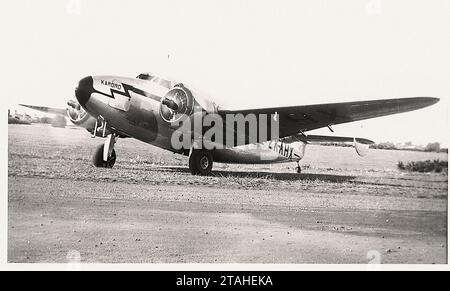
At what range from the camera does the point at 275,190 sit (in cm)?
1014

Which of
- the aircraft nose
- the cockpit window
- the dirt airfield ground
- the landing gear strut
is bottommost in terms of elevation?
the dirt airfield ground

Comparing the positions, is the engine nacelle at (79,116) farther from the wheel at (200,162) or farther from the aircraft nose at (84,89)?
the wheel at (200,162)

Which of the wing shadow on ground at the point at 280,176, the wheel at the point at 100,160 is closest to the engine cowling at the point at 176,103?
the wing shadow on ground at the point at 280,176

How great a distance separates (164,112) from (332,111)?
11.4 ft

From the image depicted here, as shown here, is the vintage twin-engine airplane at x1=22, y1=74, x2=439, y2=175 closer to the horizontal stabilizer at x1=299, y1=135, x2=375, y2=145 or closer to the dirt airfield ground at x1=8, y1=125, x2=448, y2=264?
the horizontal stabilizer at x1=299, y1=135, x2=375, y2=145

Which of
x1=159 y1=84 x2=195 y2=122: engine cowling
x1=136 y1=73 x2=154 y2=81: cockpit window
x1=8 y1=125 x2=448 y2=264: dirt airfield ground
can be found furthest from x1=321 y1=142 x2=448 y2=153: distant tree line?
x1=136 y1=73 x2=154 y2=81: cockpit window

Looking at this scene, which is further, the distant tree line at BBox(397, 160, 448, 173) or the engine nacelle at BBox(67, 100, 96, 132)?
the engine nacelle at BBox(67, 100, 96, 132)

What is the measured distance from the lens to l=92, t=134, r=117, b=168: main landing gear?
10.0 m

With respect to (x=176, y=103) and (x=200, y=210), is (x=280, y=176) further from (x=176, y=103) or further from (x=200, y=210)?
(x=176, y=103)

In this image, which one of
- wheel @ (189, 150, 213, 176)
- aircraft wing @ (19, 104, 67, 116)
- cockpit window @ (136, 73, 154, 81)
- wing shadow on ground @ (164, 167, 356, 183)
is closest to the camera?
aircraft wing @ (19, 104, 67, 116)

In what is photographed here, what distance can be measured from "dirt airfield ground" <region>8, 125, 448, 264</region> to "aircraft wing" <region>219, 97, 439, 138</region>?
2.57 ft

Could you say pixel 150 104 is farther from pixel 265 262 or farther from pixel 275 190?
pixel 265 262

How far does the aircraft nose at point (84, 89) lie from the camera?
9188mm

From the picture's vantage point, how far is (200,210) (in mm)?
Answer: 8969
